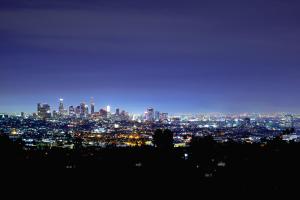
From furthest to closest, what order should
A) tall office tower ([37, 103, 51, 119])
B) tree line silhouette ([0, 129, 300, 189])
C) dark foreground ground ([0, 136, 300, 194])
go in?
tall office tower ([37, 103, 51, 119]) < tree line silhouette ([0, 129, 300, 189]) < dark foreground ground ([0, 136, 300, 194])

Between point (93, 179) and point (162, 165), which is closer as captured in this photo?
point (93, 179)

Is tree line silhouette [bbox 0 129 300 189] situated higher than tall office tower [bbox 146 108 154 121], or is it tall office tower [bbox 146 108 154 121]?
tall office tower [bbox 146 108 154 121]

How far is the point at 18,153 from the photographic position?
2934cm

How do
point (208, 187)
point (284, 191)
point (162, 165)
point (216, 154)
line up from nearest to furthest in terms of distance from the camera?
1. point (284, 191)
2. point (208, 187)
3. point (162, 165)
4. point (216, 154)

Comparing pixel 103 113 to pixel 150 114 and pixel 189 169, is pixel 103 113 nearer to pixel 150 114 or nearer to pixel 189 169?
pixel 150 114

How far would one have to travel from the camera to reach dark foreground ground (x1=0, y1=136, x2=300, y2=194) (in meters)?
23.4

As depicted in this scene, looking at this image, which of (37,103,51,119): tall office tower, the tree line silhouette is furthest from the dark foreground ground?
(37,103,51,119): tall office tower

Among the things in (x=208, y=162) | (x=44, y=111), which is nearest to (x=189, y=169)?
(x=208, y=162)

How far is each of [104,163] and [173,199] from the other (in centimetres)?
1265

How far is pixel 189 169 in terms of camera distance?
28219mm

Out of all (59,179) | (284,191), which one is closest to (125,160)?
→ (59,179)

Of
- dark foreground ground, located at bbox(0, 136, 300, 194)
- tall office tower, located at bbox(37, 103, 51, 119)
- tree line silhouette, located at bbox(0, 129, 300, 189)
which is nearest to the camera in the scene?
dark foreground ground, located at bbox(0, 136, 300, 194)

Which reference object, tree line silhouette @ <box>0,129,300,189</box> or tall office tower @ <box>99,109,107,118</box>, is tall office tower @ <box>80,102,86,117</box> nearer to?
tall office tower @ <box>99,109,107,118</box>

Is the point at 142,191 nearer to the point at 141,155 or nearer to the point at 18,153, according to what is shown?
the point at 18,153
